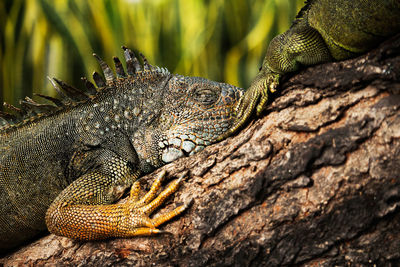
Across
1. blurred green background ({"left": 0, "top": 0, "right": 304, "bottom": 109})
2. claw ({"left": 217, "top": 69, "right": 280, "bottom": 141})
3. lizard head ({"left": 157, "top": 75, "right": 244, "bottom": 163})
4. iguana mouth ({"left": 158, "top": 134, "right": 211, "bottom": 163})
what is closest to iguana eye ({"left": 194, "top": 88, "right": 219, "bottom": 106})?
lizard head ({"left": 157, "top": 75, "right": 244, "bottom": 163})

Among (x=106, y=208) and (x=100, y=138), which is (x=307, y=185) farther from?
(x=100, y=138)

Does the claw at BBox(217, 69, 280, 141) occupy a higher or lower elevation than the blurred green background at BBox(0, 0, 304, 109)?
lower

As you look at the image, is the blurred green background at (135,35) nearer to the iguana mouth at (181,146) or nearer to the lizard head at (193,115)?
the lizard head at (193,115)

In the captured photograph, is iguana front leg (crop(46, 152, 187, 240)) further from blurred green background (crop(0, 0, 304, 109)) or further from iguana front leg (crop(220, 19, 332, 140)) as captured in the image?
blurred green background (crop(0, 0, 304, 109))

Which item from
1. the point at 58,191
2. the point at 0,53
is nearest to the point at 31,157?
the point at 58,191

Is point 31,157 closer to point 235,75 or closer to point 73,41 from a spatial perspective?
point 73,41

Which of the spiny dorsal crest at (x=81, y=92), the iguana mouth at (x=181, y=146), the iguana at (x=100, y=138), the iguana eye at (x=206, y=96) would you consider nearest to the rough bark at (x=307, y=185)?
the iguana mouth at (x=181, y=146)

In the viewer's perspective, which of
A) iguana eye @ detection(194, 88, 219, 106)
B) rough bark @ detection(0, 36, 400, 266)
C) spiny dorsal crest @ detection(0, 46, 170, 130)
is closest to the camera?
rough bark @ detection(0, 36, 400, 266)

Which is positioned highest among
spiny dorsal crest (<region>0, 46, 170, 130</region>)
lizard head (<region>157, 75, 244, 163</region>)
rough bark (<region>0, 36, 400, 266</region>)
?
spiny dorsal crest (<region>0, 46, 170, 130</region>)

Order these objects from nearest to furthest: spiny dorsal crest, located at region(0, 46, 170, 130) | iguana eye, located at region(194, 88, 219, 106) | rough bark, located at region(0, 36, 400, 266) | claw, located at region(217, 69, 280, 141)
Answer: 1. rough bark, located at region(0, 36, 400, 266)
2. claw, located at region(217, 69, 280, 141)
3. iguana eye, located at region(194, 88, 219, 106)
4. spiny dorsal crest, located at region(0, 46, 170, 130)
